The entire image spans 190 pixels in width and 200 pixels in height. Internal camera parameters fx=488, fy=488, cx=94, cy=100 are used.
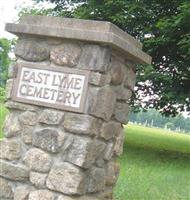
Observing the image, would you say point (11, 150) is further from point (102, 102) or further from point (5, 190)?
point (102, 102)

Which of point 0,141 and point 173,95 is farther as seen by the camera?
point 173,95

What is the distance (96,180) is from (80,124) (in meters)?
0.57

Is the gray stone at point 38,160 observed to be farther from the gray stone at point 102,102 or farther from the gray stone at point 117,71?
the gray stone at point 117,71

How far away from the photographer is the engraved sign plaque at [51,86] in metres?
4.02

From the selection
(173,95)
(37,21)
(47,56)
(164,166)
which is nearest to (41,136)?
(47,56)

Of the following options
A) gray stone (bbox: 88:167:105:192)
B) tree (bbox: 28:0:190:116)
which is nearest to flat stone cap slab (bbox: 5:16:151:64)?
gray stone (bbox: 88:167:105:192)

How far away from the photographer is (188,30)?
12.9m

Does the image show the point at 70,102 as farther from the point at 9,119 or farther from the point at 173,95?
the point at 173,95

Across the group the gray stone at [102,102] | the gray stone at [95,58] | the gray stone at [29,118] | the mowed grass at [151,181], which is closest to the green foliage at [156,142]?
the mowed grass at [151,181]

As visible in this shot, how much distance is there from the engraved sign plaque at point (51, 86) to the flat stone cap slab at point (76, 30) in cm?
29

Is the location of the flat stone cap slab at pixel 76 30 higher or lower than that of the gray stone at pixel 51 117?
higher

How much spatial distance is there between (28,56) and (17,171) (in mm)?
998

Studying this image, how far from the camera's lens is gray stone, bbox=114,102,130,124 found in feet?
14.6

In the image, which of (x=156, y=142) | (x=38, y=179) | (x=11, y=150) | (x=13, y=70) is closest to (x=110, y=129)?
(x=38, y=179)
